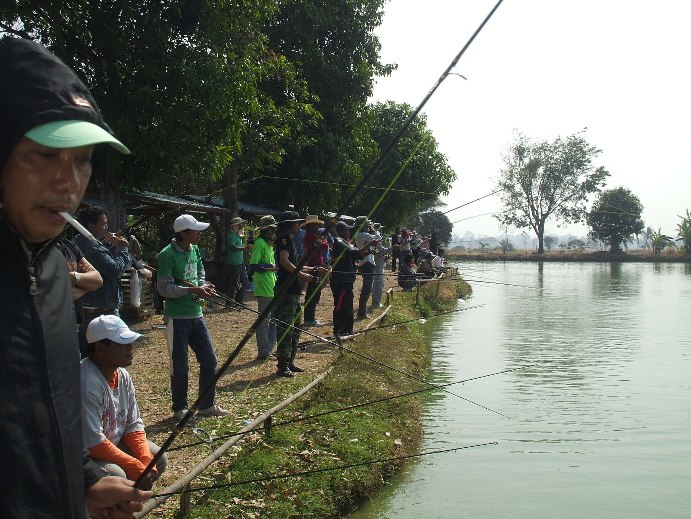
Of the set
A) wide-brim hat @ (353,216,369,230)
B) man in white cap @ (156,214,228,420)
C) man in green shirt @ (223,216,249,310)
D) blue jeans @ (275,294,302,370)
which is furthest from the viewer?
man in green shirt @ (223,216,249,310)

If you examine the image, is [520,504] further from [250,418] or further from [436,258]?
[436,258]

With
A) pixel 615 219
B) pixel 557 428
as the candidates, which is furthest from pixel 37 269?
pixel 615 219

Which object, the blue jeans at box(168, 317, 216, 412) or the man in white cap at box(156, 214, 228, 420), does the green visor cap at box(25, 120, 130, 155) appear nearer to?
the man in white cap at box(156, 214, 228, 420)

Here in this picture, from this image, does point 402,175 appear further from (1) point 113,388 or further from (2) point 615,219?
(2) point 615,219

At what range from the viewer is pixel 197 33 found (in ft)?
39.1

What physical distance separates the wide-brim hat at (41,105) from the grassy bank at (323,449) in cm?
363

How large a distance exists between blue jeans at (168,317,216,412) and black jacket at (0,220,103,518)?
4766mm

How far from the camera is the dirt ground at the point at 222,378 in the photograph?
20.3 ft

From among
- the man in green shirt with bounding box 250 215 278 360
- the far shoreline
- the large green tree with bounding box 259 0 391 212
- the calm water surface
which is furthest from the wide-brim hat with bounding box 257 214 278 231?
the far shoreline

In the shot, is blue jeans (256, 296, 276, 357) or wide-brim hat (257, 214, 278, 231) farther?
blue jeans (256, 296, 276, 357)

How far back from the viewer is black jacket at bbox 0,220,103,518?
1.42 meters

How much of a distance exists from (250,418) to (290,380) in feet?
5.59

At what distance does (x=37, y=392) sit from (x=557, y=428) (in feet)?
26.5

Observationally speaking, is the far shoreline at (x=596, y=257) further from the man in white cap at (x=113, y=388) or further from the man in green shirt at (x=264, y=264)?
the man in white cap at (x=113, y=388)
